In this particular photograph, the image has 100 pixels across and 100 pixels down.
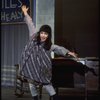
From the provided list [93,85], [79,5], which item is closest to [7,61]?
[79,5]

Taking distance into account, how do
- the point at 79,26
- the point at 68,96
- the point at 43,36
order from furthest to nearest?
the point at 79,26
the point at 68,96
the point at 43,36

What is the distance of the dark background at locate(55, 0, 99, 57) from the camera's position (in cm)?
1092

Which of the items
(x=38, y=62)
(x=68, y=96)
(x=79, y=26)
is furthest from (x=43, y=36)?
(x=79, y=26)

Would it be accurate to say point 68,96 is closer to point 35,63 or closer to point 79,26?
point 79,26

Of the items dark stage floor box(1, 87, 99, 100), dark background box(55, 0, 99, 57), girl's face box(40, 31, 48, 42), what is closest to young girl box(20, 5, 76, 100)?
girl's face box(40, 31, 48, 42)

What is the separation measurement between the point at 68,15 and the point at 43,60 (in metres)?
3.10

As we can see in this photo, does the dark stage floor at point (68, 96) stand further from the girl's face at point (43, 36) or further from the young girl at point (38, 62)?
the girl's face at point (43, 36)

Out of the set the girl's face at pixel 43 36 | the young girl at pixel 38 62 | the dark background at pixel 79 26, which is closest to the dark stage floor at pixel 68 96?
the dark background at pixel 79 26

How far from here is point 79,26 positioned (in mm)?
11102

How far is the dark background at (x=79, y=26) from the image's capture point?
430 inches

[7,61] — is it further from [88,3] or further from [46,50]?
[46,50]

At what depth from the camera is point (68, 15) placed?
11.2m

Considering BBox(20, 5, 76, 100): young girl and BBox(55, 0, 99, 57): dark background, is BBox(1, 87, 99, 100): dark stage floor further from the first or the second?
BBox(20, 5, 76, 100): young girl

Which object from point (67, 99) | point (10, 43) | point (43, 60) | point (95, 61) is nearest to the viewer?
point (43, 60)
